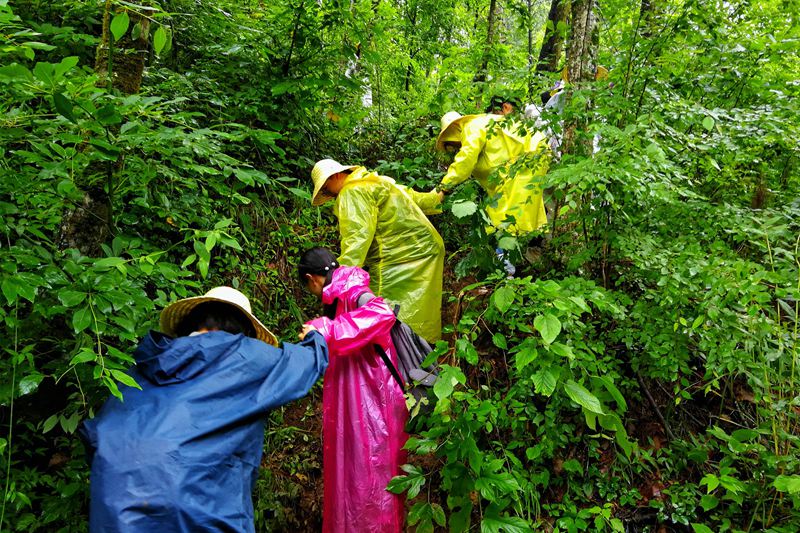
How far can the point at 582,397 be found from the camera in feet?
6.78

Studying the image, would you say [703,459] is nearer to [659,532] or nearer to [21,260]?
[659,532]

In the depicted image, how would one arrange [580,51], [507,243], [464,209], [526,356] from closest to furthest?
[526,356] → [464,209] → [507,243] → [580,51]

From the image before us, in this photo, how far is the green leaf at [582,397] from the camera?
6.66ft

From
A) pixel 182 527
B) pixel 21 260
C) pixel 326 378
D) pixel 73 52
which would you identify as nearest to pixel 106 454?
pixel 182 527

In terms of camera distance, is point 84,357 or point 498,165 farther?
point 498,165

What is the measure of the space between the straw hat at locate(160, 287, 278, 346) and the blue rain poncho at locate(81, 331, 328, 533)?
0.21 meters

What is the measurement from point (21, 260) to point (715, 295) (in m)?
3.18

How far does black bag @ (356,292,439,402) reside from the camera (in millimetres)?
2756

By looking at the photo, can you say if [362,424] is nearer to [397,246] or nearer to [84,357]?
[397,246]

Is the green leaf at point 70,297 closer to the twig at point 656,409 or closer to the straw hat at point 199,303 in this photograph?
the straw hat at point 199,303

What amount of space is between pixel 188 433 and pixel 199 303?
0.67m

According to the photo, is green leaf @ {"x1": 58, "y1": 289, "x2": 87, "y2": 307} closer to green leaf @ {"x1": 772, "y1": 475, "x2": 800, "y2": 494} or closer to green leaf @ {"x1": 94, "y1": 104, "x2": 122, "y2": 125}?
green leaf @ {"x1": 94, "y1": 104, "x2": 122, "y2": 125}

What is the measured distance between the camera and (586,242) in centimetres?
329

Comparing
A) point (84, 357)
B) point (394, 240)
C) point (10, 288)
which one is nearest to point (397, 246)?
point (394, 240)
